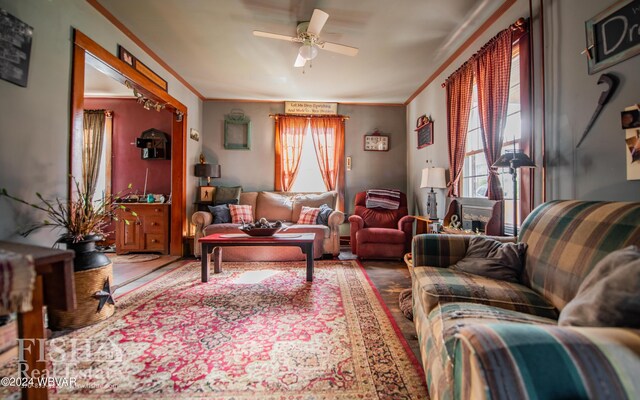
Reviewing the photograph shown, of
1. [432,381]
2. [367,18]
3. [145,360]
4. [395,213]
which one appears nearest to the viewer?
[432,381]

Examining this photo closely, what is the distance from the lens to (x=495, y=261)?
158 cm

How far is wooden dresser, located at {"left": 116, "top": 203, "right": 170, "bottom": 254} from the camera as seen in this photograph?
13.6 ft

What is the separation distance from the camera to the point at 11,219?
72.6 inches

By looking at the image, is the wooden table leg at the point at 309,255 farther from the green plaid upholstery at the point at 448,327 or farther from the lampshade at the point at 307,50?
the lampshade at the point at 307,50

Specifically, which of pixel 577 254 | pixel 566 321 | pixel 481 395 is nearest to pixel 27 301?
pixel 481 395

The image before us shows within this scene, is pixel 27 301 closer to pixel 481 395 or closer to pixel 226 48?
pixel 481 395

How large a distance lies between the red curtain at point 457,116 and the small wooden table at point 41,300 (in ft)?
11.3

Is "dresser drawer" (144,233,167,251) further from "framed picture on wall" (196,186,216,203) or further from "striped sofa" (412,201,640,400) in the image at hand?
"striped sofa" (412,201,640,400)

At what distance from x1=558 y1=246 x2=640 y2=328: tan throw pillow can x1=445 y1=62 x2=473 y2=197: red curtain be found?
2470mm

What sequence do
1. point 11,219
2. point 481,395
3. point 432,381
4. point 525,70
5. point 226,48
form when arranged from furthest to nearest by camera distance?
1. point 226,48
2. point 525,70
3. point 11,219
4. point 432,381
5. point 481,395

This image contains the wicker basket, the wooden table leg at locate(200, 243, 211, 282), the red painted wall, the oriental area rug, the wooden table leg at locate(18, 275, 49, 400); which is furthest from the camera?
the red painted wall

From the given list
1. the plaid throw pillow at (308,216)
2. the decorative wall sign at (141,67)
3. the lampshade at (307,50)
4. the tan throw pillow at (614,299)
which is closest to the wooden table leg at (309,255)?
the plaid throw pillow at (308,216)

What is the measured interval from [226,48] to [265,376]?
3325mm

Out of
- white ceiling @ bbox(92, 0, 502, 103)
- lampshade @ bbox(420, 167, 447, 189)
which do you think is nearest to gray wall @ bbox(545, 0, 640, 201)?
white ceiling @ bbox(92, 0, 502, 103)
